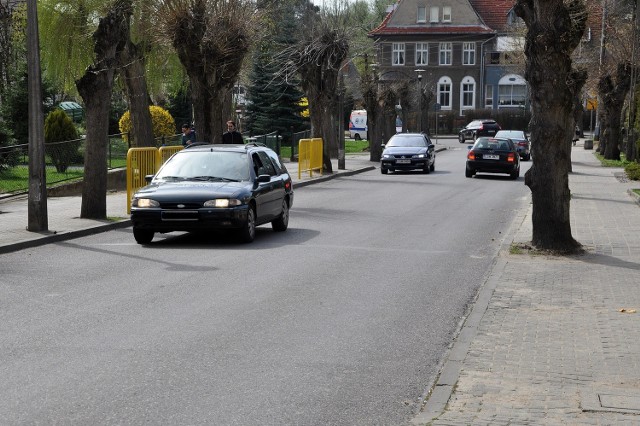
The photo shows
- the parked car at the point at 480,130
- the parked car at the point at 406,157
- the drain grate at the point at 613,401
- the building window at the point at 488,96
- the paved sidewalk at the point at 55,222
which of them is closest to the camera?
the drain grate at the point at 613,401

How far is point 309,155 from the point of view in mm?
38812

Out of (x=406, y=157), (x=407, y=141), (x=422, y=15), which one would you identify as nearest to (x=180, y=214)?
(x=406, y=157)

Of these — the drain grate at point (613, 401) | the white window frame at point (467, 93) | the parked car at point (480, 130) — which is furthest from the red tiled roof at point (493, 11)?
the drain grate at point (613, 401)

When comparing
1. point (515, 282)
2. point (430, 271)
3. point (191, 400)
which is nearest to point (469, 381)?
point (191, 400)

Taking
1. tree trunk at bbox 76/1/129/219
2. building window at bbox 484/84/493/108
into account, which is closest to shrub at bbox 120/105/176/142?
tree trunk at bbox 76/1/129/219

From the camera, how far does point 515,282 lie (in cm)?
1277

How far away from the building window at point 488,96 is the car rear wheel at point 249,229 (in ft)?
288

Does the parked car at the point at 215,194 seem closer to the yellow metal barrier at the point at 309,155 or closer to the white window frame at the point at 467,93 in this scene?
the yellow metal barrier at the point at 309,155

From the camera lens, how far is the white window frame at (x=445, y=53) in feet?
331

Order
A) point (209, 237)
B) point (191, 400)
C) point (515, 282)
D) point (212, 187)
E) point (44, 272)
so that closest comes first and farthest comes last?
point (191, 400), point (515, 282), point (44, 272), point (212, 187), point (209, 237)

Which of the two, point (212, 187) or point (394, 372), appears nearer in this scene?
point (394, 372)

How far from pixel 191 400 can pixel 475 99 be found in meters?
97.3

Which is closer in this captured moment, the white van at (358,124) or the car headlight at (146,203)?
the car headlight at (146,203)

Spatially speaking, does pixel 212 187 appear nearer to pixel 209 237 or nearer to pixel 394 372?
pixel 209 237
